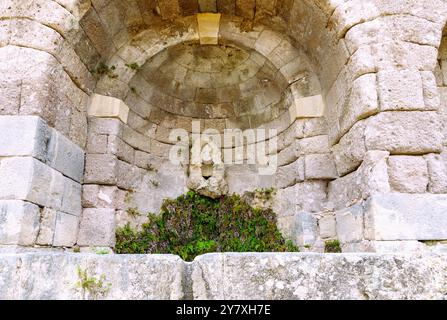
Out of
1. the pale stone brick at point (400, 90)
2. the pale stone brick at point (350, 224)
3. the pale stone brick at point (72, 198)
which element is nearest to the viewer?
the pale stone brick at point (400, 90)

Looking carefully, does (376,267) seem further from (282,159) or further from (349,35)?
(282,159)

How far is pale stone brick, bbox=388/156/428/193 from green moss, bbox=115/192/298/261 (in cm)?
156

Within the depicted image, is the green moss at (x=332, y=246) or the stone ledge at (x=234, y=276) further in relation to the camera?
the green moss at (x=332, y=246)

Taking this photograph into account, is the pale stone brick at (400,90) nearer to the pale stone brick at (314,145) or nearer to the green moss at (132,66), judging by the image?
the pale stone brick at (314,145)

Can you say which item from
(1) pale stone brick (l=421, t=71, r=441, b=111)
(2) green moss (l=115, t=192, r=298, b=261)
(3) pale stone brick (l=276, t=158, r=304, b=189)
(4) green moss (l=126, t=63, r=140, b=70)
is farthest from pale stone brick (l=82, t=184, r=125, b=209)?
(1) pale stone brick (l=421, t=71, r=441, b=111)

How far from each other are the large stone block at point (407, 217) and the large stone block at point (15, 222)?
121 inches

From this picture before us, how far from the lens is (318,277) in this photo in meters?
1.60

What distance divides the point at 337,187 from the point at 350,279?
2.44 metres

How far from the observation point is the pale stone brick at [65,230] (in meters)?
3.48

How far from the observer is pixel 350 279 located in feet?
5.24

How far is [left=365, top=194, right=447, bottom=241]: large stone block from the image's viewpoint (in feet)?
9.55

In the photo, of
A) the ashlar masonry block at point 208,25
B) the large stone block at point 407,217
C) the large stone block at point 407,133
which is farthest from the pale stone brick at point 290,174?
the ashlar masonry block at point 208,25

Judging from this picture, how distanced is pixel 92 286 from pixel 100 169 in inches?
108

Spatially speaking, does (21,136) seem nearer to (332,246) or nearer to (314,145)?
(314,145)
